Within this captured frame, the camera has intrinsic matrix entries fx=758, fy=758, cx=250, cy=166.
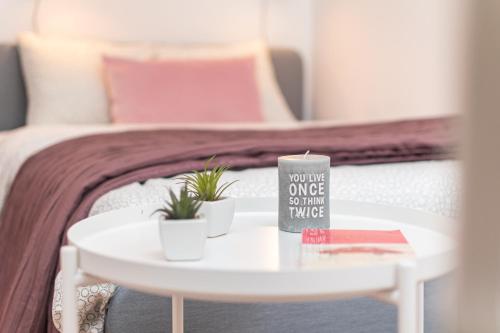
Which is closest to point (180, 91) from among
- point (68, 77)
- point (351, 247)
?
point (68, 77)

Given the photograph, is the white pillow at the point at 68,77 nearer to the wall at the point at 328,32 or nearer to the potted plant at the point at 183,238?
the wall at the point at 328,32

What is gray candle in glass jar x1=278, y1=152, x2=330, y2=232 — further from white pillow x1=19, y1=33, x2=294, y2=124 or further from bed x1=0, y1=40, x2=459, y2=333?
white pillow x1=19, y1=33, x2=294, y2=124

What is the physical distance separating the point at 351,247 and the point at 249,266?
0.51ft

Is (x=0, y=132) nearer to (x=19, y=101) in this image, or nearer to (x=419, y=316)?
(x=19, y=101)

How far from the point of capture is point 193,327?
1352mm

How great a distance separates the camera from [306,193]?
1.14 m

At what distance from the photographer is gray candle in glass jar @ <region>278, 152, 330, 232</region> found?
1137 millimetres

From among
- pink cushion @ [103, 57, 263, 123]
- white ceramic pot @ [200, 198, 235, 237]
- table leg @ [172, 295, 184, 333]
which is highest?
pink cushion @ [103, 57, 263, 123]

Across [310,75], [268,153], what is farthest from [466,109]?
[310,75]

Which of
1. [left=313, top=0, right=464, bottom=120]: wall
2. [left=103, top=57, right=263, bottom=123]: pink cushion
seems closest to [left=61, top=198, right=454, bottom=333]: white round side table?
[left=103, top=57, right=263, bottom=123]: pink cushion

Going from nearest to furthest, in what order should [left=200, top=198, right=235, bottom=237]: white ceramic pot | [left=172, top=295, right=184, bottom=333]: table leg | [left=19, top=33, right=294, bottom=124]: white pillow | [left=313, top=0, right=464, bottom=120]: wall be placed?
1. [left=200, top=198, right=235, bottom=237]: white ceramic pot
2. [left=172, top=295, right=184, bottom=333]: table leg
3. [left=19, top=33, right=294, bottom=124]: white pillow
4. [left=313, top=0, right=464, bottom=120]: wall

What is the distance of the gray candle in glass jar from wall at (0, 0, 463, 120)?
6.89ft

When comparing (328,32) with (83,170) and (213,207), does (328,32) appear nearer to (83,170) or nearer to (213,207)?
(83,170)

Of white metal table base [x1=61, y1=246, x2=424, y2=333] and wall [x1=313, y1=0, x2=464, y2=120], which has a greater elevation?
wall [x1=313, y1=0, x2=464, y2=120]
